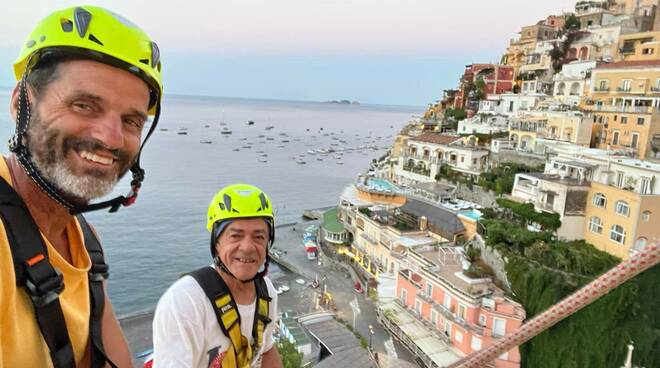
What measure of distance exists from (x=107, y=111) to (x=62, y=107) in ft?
0.43

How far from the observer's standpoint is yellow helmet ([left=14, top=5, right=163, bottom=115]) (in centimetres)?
132

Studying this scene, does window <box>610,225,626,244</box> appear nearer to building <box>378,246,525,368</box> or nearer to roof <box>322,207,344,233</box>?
building <box>378,246,525,368</box>

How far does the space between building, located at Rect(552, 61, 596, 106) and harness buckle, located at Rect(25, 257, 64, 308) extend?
32.0 meters

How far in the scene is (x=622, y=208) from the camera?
51.3ft

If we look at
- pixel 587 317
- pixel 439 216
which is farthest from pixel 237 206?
pixel 439 216

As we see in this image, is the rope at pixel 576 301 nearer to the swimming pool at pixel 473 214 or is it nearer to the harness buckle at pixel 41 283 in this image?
the harness buckle at pixel 41 283

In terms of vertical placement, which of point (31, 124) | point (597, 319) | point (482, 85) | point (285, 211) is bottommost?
point (285, 211)

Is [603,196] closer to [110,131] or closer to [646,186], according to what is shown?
[646,186]

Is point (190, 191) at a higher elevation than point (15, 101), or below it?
below

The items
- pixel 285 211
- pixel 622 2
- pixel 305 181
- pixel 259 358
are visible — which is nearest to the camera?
pixel 259 358

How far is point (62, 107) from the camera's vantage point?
1319mm

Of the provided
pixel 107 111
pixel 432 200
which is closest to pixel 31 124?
pixel 107 111

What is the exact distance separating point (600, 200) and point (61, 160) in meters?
19.6

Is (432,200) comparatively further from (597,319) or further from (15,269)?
(15,269)
